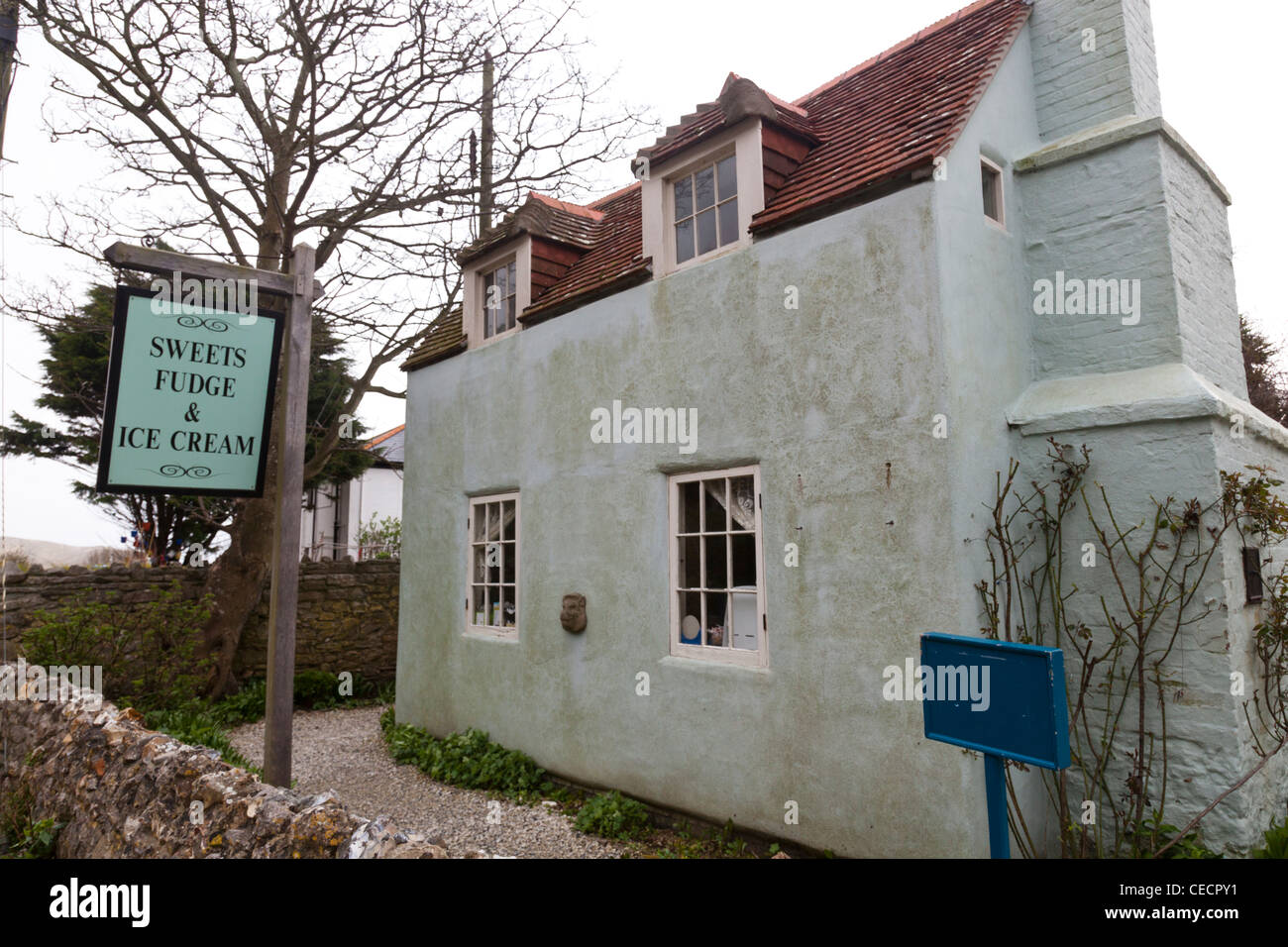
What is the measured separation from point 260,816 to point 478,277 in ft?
23.7

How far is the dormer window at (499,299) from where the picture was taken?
878cm

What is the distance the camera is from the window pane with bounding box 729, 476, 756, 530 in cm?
580

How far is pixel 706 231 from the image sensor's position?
6.57m

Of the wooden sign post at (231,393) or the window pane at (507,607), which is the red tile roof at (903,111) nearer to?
the wooden sign post at (231,393)

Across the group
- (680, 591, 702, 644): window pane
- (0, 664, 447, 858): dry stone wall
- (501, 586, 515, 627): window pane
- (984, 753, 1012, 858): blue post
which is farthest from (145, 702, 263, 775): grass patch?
(984, 753, 1012, 858): blue post

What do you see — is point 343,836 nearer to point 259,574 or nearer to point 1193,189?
point 1193,189

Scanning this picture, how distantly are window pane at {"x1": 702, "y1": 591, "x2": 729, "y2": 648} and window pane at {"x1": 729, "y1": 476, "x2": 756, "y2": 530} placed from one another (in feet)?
1.97

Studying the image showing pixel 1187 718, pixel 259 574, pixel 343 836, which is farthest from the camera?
pixel 259 574

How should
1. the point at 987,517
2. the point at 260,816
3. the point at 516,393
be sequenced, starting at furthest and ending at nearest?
the point at 516,393, the point at 987,517, the point at 260,816

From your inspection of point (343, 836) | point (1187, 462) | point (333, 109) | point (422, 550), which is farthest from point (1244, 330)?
point (343, 836)

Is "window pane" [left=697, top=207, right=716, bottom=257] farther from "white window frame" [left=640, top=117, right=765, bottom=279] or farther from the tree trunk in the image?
the tree trunk

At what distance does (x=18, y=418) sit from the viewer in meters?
18.3

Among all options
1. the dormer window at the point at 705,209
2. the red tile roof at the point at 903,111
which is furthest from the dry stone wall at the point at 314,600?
the red tile roof at the point at 903,111

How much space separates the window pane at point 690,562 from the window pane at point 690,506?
9cm
